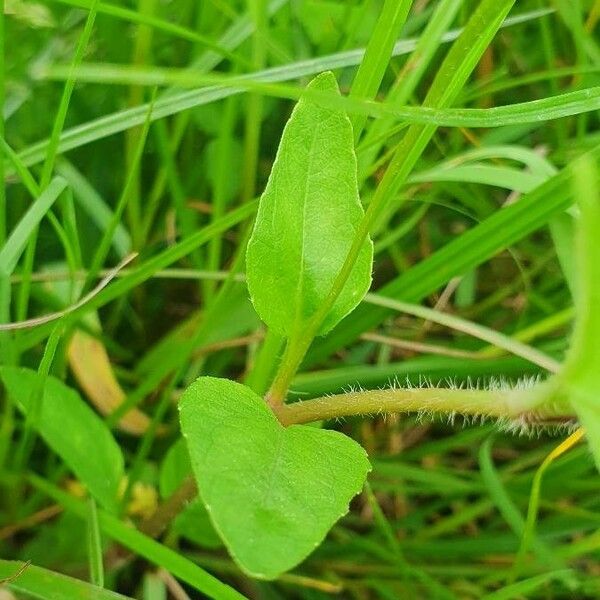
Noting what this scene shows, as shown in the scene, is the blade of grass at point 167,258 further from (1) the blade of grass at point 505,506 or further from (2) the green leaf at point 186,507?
(1) the blade of grass at point 505,506

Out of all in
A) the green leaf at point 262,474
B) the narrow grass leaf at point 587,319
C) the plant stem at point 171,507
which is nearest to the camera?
the narrow grass leaf at point 587,319

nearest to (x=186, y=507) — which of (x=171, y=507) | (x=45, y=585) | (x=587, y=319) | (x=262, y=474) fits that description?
(x=171, y=507)

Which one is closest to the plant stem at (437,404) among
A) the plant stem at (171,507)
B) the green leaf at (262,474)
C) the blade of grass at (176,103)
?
the green leaf at (262,474)

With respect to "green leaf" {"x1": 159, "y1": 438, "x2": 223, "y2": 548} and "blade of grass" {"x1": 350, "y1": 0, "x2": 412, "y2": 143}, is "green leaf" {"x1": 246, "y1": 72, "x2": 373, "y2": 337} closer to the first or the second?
"blade of grass" {"x1": 350, "y1": 0, "x2": 412, "y2": 143}

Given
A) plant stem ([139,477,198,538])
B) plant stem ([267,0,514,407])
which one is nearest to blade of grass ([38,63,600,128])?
plant stem ([267,0,514,407])

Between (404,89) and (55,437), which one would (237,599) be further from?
(404,89)

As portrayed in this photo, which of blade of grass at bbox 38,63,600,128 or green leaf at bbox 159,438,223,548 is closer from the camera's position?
blade of grass at bbox 38,63,600,128
